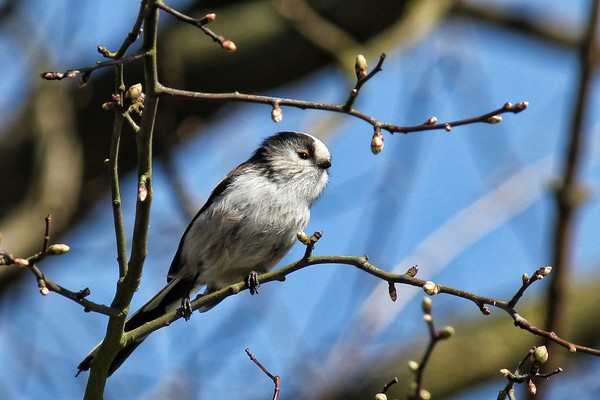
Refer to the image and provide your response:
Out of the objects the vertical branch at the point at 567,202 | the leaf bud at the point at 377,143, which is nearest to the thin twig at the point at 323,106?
the leaf bud at the point at 377,143

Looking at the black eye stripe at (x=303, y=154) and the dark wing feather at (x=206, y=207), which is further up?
the black eye stripe at (x=303, y=154)

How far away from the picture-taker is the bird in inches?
142

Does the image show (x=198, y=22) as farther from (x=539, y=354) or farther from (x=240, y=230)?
(x=240, y=230)

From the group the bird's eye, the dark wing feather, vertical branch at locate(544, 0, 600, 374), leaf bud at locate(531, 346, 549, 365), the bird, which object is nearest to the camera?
leaf bud at locate(531, 346, 549, 365)

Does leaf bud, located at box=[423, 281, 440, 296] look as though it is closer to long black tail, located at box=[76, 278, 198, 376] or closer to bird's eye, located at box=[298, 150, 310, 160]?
long black tail, located at box=[76, 278, 198, 376]

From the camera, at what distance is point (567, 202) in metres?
3.29

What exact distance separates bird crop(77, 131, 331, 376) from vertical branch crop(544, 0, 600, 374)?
43.4 inches

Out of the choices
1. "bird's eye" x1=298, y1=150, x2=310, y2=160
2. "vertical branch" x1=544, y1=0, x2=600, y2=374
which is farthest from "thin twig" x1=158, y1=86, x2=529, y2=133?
"bird's eye" x1=298, y1=150, x2=310, y2=160

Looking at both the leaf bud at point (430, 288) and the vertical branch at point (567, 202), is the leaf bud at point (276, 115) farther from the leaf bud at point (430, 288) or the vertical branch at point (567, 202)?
the vertical branch at point (567, 202)

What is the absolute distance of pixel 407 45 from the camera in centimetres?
541

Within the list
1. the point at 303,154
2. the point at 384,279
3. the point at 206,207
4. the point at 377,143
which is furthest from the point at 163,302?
the point at 377,143

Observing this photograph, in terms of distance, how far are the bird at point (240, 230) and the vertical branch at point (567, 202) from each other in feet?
3.61

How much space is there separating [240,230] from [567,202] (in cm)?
133

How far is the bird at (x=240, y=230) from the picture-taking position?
11.8ft
